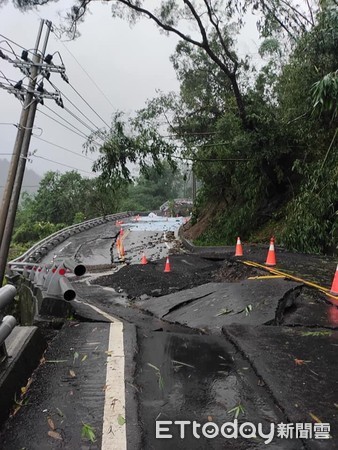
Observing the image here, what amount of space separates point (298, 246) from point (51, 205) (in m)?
39.7

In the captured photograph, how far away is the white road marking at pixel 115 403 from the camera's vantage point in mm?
2365

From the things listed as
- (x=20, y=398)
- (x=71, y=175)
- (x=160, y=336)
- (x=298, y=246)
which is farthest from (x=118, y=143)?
(x=71, y=175)

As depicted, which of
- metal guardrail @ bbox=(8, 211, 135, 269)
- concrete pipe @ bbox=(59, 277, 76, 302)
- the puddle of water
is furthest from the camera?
the puddle of water

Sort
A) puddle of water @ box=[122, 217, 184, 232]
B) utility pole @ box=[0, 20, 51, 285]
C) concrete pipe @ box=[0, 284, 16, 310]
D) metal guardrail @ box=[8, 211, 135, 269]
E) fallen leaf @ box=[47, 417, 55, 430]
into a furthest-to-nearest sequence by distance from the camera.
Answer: puddle of water @ box=[122, 217, 184, 232] → metal guardrail @ box=[8, 211, 135, 269] → utility pole @ box=[0, 20, 51, 285] → concrete pipe @ box=[0, 284, 16, 310] → fallen leaf @ box=[47, 417, 55, 430]

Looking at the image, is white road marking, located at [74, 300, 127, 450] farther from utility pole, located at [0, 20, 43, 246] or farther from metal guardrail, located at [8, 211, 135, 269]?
metal guardrail, located at [8, 211, 135, 269]

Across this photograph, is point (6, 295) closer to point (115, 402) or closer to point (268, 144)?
point (115, 402)

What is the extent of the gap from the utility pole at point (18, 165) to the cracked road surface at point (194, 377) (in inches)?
293

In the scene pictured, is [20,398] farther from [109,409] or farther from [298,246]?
[298,246]

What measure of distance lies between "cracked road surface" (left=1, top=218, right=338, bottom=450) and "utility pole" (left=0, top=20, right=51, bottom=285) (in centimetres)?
744

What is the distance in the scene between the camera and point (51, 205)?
46281mm

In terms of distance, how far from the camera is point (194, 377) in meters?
3.32

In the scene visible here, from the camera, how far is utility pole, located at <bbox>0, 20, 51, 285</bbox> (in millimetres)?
11914

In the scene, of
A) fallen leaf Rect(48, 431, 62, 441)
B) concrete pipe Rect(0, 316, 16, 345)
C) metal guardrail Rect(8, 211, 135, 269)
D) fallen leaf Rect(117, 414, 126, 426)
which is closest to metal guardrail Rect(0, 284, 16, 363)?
concrete pipe Rect(0, 316, 16, 345)

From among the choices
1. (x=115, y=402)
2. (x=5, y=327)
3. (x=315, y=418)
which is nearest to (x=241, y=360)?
(x=315, y=418)
